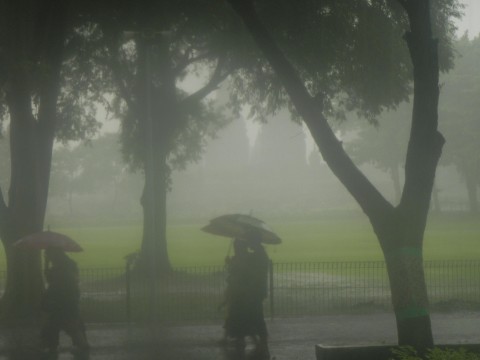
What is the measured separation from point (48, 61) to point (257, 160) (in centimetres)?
12877

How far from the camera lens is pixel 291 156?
144000 millimetres

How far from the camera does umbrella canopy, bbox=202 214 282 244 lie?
16.0m

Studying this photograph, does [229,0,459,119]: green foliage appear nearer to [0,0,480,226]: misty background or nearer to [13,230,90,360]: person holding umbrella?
[13,230,90,360]: person holding umbrella

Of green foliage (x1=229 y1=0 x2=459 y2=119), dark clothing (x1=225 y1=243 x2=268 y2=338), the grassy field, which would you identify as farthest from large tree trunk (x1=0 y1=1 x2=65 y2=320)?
the grassy field

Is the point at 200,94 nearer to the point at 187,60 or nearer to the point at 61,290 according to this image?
the point at 187,60

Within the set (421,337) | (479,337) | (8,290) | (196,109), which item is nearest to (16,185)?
(8,290)

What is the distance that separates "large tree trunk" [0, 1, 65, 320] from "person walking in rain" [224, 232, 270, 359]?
598 centimetres

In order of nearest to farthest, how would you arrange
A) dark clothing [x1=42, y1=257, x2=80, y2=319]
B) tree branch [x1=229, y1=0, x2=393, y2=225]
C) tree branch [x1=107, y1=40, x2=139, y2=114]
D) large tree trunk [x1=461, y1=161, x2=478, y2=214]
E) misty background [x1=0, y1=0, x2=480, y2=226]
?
1. tree branch [x1=229, y1=0, x2=393, y2=225]
2. dark clothing [x1=42, y1=257, x2=80, y2=319]
3. tree branch [x1=107, y1=40, x2=139, y2=114]
4. large tree trunk [x1=461, y1=161, x2=478, y2=214]
5. misty background [x1=0, y1=0, x2=480, y2=226]

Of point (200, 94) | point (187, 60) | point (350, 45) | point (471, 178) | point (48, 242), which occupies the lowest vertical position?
point (48, 242)

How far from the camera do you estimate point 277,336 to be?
1722cm

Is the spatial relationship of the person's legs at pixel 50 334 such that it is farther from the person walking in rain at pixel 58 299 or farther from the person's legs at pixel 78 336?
the person's legs at pixel 78 336

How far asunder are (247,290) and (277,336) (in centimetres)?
186

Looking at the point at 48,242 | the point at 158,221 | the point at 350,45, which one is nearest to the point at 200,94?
the point at 158,221

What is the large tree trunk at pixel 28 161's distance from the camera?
19812mm
